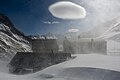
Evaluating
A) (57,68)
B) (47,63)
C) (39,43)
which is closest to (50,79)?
(57,68)

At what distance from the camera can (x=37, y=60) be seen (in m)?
40.5

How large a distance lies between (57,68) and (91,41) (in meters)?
21.7

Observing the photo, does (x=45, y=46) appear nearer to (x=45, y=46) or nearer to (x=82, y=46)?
(x=45, y=46)

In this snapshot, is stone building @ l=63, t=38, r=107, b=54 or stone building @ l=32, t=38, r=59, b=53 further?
stone building @ l=63, t=38, r=107, b=54

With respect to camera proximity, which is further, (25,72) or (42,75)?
(25,72)

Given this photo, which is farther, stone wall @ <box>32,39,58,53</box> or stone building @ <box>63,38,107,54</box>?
stone building @ <box>63,38,107,54</box>

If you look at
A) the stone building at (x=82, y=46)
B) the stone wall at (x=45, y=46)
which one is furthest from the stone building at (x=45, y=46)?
the stone building at (x=82, y=46)

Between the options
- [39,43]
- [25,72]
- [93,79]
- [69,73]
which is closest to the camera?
[93,79]

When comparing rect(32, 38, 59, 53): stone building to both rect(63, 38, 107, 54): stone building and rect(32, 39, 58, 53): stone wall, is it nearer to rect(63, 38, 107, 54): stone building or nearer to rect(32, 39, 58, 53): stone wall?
rect(32, 39, 58, 53): stone wall

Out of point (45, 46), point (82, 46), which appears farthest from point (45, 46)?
point (82, 46)

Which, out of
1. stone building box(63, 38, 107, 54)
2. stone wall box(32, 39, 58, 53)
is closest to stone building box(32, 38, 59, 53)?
stone wall box(32, 39, 58, 53)

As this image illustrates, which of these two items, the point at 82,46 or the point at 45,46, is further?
the point at 82,46

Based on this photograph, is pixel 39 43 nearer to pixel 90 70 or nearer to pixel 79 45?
pixel 79 45

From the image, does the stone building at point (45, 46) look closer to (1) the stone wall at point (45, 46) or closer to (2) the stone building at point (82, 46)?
(1) the stone wall at point (45, 46)
